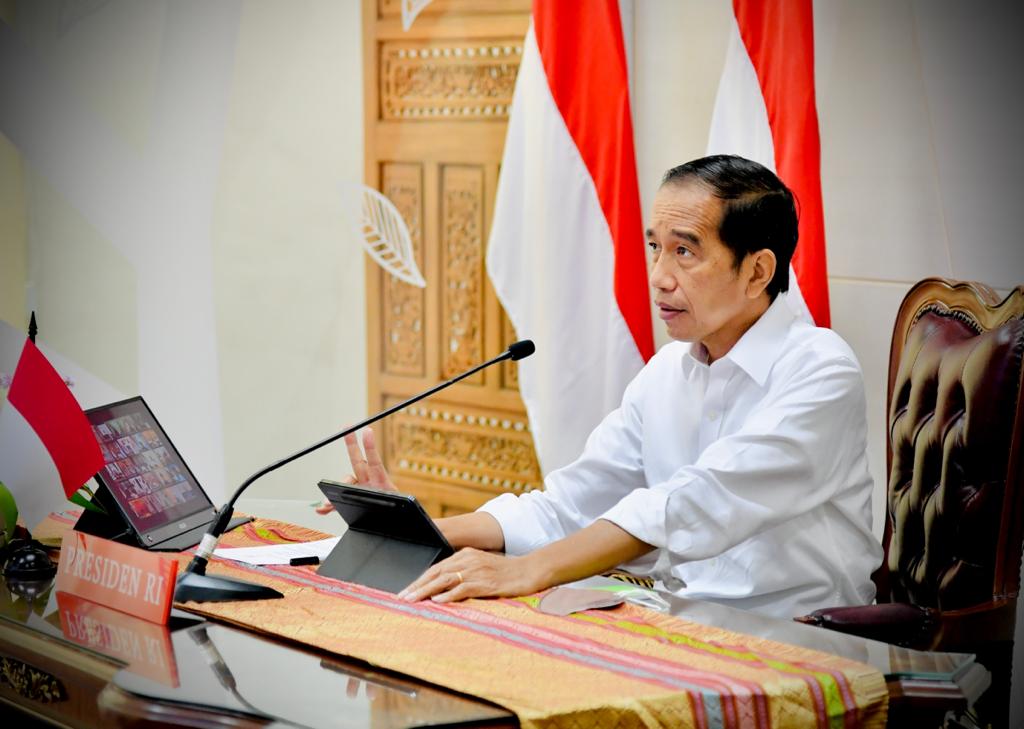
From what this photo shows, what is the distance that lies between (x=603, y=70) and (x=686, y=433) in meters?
1.48

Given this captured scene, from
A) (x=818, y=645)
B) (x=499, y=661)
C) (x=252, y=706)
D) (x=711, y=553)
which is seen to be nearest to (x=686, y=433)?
(x=711, y=553)

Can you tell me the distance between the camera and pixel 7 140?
15.4 feet

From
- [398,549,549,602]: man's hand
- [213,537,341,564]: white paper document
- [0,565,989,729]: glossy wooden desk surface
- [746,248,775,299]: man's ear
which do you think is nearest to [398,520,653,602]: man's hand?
[398,549,549,602]: man's hand

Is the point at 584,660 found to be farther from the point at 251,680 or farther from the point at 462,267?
the point at 462,267

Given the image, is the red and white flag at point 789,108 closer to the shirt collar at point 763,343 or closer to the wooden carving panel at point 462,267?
the shirt collar at point 763,343

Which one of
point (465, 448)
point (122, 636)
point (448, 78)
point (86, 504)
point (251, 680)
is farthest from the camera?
point (465, 448)

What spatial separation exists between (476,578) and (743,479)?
0.47 meters

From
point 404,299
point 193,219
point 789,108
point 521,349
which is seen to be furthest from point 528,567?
point 193,219

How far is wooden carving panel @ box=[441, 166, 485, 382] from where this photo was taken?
13.8ft

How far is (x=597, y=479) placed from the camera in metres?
2.29

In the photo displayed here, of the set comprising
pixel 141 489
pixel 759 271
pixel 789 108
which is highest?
pixel 789 108

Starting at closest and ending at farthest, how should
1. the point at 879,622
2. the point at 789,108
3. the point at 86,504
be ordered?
the point at 879,622
the point at 86,504
the point at 789,108

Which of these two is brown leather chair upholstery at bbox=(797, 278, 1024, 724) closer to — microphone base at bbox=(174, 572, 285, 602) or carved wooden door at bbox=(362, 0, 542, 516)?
microphone base at bbox=(174, 572, 285, 602)

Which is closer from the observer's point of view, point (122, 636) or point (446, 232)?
point (122, 636)
